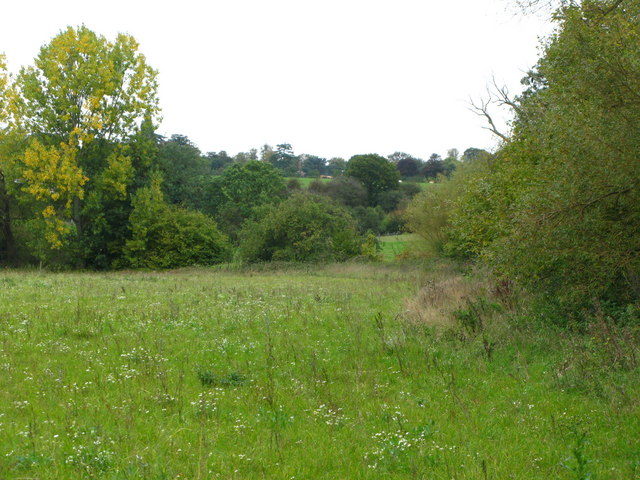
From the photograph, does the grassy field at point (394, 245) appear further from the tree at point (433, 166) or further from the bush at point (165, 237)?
the tree at point (433, 166)

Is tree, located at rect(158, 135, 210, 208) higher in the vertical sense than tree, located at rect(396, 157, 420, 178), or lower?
lower

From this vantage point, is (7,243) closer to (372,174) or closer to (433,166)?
(372,174)

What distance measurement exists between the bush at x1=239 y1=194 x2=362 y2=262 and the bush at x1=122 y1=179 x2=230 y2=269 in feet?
13.4

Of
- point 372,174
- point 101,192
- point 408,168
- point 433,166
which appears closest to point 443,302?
point 101,192

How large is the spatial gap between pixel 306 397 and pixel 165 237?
130ft

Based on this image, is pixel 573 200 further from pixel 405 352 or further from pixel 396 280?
pixel 396 280

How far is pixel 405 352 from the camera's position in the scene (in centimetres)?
1016

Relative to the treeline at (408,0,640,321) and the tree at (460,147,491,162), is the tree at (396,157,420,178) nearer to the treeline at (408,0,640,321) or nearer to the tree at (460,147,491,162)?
the tree at (460,147,491,162)

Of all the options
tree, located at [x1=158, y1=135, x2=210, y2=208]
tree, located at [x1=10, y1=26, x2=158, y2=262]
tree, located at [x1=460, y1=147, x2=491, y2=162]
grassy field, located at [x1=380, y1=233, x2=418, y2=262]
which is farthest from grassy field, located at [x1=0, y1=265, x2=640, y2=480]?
tree, located at [x1=158, y1=135, x2=210, y2=208]

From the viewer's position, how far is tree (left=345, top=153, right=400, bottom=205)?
91.9 m

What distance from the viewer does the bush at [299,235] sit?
42.1m

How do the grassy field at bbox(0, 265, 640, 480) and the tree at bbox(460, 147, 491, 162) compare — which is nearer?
the grassy field at bbox(0, 265, 640, 480)

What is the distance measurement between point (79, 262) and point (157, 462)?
138ft

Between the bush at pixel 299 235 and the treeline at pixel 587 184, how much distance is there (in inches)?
1104
